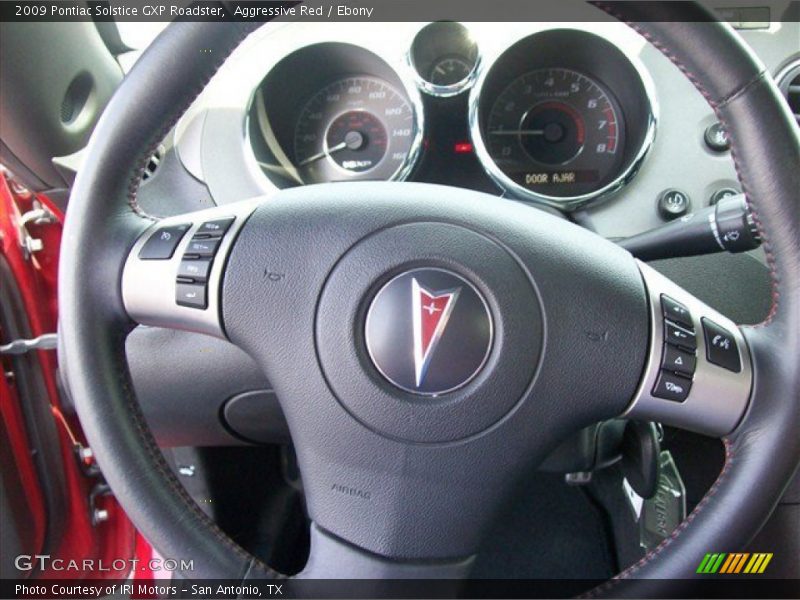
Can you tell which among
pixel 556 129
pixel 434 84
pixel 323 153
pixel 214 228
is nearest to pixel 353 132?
pixel 323 153

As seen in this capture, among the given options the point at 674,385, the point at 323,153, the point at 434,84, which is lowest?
the point at 674,385

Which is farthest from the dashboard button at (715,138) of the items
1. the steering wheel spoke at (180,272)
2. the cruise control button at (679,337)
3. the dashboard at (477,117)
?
the steering wheel spoke at (180,272)

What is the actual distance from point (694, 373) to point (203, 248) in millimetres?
524

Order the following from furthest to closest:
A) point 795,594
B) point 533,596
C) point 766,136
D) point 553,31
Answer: point 533,596, point 553,31, point 795,594, point 766,136

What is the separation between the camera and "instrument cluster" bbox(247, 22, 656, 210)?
1362mm

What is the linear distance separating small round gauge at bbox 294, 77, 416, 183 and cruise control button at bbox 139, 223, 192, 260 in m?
A: 0.69

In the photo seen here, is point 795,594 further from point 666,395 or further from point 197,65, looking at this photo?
point 197,65

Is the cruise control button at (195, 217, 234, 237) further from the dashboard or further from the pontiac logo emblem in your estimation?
the dashboard

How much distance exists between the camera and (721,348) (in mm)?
758

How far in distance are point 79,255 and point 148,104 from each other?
0.17 metres

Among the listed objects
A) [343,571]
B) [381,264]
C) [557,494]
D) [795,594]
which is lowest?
[557,494]

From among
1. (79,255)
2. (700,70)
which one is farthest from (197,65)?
(700,70)

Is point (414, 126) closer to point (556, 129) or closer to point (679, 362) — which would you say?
point (556, 129)

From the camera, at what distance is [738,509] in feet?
2.43
